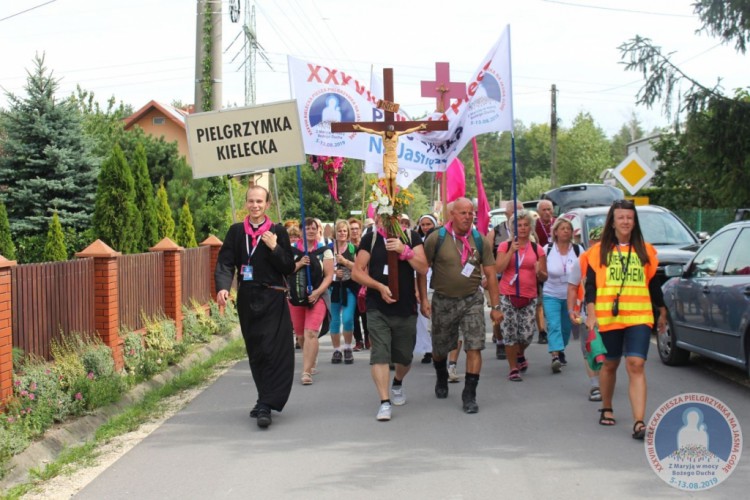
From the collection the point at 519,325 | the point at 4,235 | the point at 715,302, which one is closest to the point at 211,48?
the point at 4,235

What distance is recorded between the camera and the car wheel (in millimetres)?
10617

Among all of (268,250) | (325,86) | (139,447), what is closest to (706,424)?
(268,250)

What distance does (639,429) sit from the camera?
7086mm

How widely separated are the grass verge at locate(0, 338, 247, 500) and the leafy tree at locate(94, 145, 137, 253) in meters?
4.35

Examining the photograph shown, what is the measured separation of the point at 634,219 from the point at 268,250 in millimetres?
3171

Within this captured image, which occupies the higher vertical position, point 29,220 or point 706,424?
point 29,220

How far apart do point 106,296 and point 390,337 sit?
383 cm

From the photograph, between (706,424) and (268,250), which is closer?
(706,424)

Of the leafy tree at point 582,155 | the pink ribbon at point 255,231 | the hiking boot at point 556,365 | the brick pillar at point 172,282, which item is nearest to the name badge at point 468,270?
the pink ribbon at point 255,231

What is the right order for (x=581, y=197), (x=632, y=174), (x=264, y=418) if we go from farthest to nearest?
1. (x=581, y=197)
2. (x=632, y=174)
3. (x=264, y=418)

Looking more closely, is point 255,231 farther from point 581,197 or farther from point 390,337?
point 581,197

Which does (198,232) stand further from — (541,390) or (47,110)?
(541,390)

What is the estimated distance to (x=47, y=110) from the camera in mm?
21469

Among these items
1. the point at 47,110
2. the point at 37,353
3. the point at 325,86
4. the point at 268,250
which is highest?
the point at 47,110
